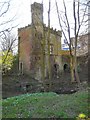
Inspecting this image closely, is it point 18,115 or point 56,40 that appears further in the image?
point 56,40

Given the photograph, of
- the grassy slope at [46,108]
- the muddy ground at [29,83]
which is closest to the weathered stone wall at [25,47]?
the muddy ground at [29,83]

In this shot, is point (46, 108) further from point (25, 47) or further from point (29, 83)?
point (25, 47)

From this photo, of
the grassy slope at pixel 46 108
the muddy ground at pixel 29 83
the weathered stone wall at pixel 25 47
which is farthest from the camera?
the weathered stone wall at pixel 25 47

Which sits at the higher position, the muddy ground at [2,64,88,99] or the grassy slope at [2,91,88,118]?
the grassy slope at [2,91,88,118]

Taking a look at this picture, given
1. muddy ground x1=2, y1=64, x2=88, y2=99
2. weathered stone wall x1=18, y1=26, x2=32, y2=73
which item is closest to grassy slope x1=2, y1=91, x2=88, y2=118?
muddy ground x1=2, y1=64, x2=88, y2=99

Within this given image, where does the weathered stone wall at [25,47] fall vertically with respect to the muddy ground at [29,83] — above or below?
above

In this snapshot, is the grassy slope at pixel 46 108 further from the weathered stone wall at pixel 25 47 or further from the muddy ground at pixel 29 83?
the weathered stone wall at pixel 25 47

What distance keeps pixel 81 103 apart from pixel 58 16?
14074mm

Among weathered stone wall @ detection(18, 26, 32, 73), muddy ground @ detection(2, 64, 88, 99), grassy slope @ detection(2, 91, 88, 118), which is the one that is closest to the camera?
grassy slope @ detection(2, 91, 88, 118)

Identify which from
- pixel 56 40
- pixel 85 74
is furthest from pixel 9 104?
pixel 56 40

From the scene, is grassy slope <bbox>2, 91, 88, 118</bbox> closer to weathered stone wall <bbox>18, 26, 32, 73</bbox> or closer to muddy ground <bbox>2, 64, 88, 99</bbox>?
muddy ground <bbox>2, 64, 88, 99</bbox>

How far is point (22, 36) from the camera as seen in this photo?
36.8m

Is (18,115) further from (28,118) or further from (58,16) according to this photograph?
(58,16)

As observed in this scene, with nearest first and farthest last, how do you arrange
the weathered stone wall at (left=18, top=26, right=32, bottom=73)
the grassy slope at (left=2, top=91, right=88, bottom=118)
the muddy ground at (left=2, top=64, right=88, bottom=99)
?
the grassy slope at (left=2, top=91, right=88, bottom=118) → the muddy ground at (left=2, top=64, right=88, bottom=99) → the weathered stone wall at (left=18, top=26, right=32, bottom=73)
